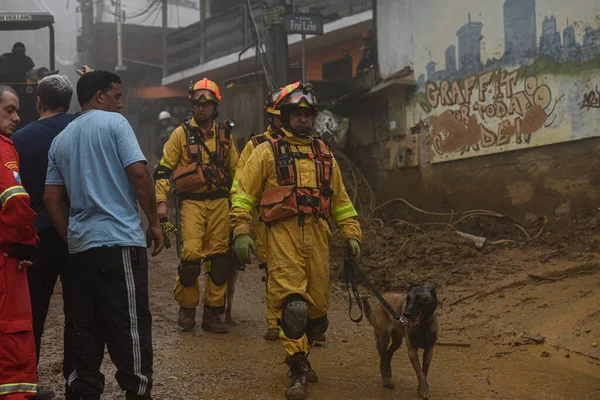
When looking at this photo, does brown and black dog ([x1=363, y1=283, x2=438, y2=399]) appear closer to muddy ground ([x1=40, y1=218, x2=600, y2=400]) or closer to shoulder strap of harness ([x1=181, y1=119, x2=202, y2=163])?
muddy ground ([x1=40, y1=218, x2=600, y2=400])

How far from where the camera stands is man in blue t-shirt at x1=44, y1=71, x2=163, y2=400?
4184 mm

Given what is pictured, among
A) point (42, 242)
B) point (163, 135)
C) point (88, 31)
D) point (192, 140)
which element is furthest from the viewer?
point (88, 31)

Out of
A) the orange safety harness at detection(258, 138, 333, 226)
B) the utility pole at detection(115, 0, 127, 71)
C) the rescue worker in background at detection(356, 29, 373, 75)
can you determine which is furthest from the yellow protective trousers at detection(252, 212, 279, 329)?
the utility pole at detection(115, 0, 127, 71)

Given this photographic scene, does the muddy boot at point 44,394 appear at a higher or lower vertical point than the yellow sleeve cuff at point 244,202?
lower

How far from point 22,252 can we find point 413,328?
8.51 feet

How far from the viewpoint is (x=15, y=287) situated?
4.12m

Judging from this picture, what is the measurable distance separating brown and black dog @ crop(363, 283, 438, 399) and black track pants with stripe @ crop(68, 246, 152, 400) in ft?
6.12

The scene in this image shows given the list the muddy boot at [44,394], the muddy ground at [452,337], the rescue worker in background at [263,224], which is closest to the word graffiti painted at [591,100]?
the muddy ground at [452,337]

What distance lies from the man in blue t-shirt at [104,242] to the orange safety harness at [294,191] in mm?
1297

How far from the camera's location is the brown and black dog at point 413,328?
5188 mm

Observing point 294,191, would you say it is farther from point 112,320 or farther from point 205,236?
point 205,236

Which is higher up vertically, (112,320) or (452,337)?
(112,320)

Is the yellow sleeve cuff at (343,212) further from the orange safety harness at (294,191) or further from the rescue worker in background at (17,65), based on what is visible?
the rescue worker in background at (17,65)

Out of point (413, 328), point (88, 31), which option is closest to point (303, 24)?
point (413, 328)
